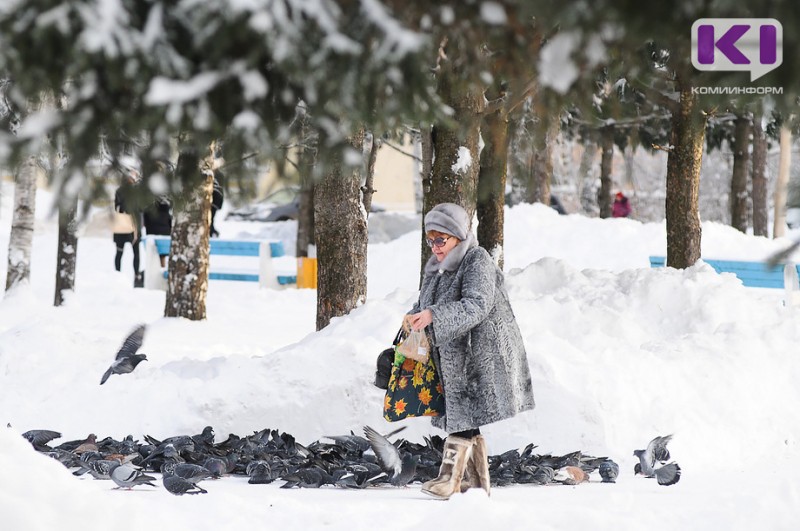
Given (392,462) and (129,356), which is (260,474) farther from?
(129,356)

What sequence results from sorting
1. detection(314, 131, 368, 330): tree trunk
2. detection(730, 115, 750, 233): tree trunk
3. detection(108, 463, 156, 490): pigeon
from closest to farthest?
detection(108, 463, 156, 490): pigeon, detection(314, 131, 368, 330): tree trunk, detection(730, 115, 750, 233): tree trunk

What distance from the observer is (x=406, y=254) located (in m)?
20.8

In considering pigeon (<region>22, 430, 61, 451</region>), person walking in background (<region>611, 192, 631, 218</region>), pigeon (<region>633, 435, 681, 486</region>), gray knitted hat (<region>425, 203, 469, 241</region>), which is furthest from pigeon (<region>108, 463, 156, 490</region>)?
person walking in background (<region>611, 192, 631, 218</region>)

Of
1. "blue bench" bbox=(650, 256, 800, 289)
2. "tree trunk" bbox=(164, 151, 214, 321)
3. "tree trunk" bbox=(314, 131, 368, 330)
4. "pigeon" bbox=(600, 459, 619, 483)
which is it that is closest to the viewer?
"pigeon" bbox=(600, 459, 619, 483)

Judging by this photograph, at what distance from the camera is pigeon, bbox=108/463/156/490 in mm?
6293

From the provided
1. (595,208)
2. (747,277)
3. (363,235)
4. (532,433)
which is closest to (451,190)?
(363,235)

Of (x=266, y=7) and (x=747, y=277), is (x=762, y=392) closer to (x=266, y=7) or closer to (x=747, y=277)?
(x=747, y=277)

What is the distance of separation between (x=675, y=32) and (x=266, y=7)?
1038 mm

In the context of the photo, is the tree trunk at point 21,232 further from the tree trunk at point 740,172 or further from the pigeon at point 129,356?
the tree trunk at point 740,172

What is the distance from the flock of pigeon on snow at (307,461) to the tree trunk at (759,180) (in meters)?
14.8

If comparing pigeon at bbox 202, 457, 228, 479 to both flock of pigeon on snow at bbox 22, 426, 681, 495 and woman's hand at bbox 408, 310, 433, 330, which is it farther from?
woman's hand at bbox 408, 310, 433, 330

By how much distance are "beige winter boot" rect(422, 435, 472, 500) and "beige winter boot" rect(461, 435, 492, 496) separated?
104 mm

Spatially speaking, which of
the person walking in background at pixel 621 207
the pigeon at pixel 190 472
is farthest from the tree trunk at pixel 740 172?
the pigeon at pixel 190 472

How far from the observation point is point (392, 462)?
22.1ft
